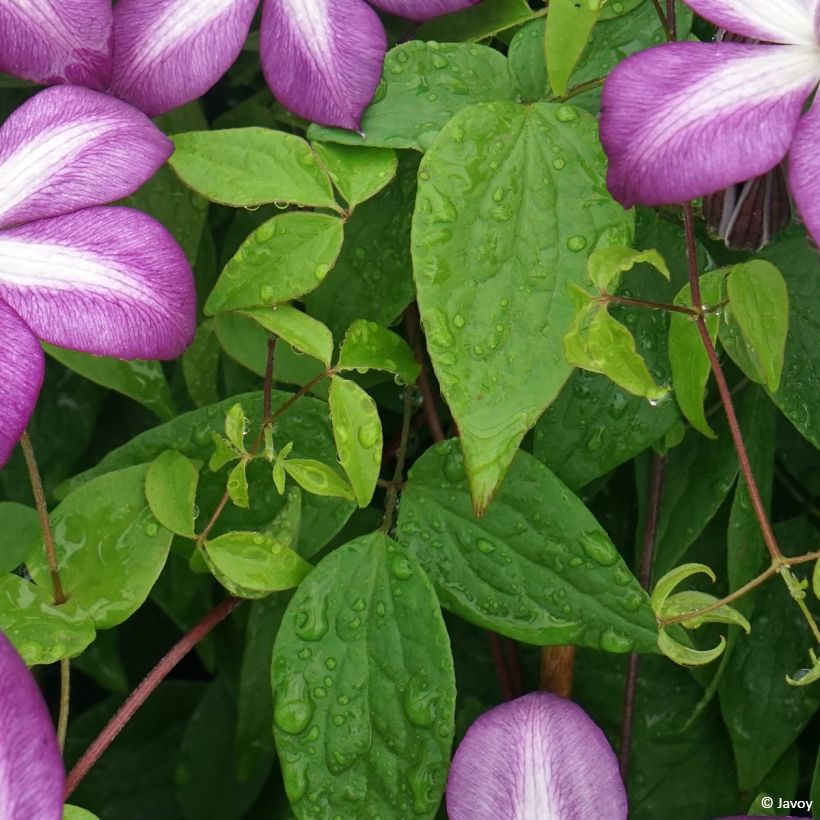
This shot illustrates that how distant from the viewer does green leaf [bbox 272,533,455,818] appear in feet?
1.83

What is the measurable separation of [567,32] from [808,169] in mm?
141

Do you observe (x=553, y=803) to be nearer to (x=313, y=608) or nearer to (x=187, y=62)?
(x=313, y=608)

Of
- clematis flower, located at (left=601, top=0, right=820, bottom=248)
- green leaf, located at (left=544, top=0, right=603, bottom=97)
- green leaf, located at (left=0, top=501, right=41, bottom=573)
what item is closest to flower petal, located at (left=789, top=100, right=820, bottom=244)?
clematis flower, located at (left=601, top=0, right=820, bottom=248)

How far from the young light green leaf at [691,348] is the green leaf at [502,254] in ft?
0.24

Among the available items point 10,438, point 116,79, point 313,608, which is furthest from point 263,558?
point 116,79

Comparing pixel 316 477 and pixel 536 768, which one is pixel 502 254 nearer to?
pixel 316 477

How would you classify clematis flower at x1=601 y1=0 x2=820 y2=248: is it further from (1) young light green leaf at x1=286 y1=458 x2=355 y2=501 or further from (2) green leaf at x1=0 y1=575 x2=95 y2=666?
(2) green leaf at x1=0 y1=575 x2=95 y2=666

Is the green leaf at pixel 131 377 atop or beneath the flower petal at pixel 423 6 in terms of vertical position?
beneath

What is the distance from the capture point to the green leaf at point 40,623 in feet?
1.81

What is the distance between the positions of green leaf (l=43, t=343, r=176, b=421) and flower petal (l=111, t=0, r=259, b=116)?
0.52 feet

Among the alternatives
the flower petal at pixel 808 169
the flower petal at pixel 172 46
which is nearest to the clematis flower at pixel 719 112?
the flower petal at pixel 808 169

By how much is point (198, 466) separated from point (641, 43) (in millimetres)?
338

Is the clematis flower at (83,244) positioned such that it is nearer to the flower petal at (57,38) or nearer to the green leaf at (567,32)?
the flower petal at (57,38)

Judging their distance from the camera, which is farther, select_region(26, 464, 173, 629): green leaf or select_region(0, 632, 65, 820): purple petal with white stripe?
select_region(26, 464, 173, 629): green leaf
